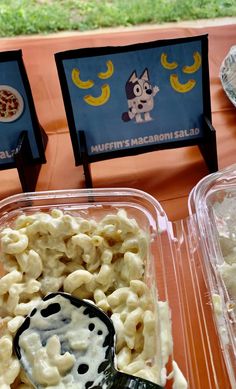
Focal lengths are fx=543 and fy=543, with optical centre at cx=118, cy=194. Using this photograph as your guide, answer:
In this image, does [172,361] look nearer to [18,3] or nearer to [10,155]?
[10,155]

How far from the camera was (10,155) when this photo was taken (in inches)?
43.1

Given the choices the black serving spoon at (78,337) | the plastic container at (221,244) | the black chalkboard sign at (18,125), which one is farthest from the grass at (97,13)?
the black serving spoon at (78,337)

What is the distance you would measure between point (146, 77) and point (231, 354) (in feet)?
1.75

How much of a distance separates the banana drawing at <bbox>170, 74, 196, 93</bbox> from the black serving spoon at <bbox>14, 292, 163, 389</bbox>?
465 mm

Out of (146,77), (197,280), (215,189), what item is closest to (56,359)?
(197,280)

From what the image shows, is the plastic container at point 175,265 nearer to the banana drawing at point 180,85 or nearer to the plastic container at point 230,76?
the banana drawing at point 180,85

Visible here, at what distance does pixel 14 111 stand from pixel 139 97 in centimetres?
24

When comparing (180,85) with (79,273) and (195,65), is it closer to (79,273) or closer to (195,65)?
(195,65)

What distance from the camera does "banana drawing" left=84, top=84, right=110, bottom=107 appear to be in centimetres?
103

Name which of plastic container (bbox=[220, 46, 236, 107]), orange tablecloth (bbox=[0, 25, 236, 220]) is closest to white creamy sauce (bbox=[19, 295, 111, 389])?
orange tablecloth (bbox=[0, 25, 236, 220])

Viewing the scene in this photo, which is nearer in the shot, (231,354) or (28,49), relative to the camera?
(231,354)

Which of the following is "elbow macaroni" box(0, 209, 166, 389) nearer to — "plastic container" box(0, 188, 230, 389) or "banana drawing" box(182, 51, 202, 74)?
"plastic container" box(0, 188, 230, 389)

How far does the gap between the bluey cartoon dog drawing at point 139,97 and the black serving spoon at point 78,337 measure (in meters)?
0.40

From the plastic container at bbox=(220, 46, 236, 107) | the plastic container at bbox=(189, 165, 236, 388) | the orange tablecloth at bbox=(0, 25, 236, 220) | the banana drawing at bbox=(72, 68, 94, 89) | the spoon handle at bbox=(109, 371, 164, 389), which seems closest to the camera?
the spoon handle at bbox=(109, 371, 164, 389)
